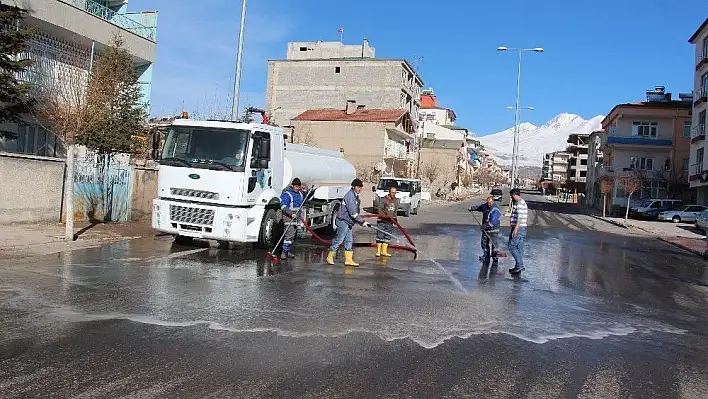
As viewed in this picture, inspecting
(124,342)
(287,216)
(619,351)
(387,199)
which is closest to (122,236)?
(287,216)

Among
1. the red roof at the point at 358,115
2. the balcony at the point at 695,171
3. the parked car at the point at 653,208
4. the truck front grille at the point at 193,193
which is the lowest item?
the truck front grille at the point at 193,193

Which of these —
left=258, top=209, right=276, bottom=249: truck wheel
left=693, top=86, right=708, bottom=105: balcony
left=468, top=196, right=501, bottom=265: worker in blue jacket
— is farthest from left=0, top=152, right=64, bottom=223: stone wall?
left=693, top=86, right=708, bottom=105: balcony

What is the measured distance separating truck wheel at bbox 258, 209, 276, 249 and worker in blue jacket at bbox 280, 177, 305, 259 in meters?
0.30

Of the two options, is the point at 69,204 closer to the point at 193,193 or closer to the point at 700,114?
the point at 193,193

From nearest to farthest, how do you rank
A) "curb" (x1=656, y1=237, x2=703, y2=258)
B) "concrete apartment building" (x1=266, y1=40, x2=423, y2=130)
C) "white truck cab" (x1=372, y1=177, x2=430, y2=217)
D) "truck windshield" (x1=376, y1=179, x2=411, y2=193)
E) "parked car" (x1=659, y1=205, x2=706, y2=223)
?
"curb" (x1=656, y1=237, x2=703, y2=258)
"white truck cab" (x1=372, y1=177, x2=430, y2=217)
"truck windshield" (x1=376, y1=179, x2=411, y2=193)
"parked car" (x1=659, y1=205, x2=706, y2=223)
"concrete apartment building" (x1=266, y1=40, x2=423, y2=130)

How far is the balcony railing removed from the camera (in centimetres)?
2414

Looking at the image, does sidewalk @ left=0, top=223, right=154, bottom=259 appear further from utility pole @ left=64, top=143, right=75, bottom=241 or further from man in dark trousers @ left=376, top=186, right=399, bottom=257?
man in dark trousers @ left=376, top=186, right=399, bottom=257

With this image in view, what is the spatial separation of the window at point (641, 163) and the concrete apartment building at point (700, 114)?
33.6 ft

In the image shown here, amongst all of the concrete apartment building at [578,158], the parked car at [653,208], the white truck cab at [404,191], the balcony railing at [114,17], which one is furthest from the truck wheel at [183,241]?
the concrete apartment building at [578,158]

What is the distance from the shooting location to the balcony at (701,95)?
1900 inches

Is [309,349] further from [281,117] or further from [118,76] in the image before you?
[281,117]

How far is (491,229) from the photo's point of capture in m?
14.2

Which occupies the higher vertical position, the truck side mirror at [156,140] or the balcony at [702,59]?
the balcony at [702,59]

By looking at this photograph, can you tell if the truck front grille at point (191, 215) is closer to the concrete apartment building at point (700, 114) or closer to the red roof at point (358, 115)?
the concrete apartment building at point (700, 114)
